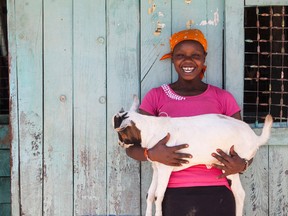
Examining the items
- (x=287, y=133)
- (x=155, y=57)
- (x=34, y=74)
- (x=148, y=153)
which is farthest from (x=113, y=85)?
(x=287, y=133)

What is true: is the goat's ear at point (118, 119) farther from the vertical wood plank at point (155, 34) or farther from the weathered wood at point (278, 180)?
the weathered wood at point (278, 180)

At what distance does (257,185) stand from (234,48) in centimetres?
72

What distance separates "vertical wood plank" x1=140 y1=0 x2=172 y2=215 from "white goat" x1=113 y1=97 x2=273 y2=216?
0.46 meters

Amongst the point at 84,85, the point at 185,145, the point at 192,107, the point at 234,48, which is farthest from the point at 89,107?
the point at 234,48

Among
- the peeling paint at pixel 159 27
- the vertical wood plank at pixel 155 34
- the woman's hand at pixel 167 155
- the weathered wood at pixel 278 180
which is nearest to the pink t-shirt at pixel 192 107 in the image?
the woman's hand at pixel 167 155

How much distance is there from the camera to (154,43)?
2457mm

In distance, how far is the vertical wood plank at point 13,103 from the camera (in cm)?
248

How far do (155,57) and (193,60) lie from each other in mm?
343

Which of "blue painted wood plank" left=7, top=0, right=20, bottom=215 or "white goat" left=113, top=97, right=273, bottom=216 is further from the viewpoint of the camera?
"blue painted wood plank" left=7, top=0, right=20, bottom=215

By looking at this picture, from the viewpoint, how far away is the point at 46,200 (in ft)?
8.27

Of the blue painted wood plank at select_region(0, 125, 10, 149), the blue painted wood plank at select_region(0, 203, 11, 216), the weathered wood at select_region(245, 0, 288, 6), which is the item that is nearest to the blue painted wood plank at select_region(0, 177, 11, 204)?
the blue painted wood plank at select_region(0, 203, 11, 216)

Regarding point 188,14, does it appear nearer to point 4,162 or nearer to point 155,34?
point 155,34

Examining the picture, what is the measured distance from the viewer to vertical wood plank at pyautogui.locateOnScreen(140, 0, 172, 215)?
8.05 feet

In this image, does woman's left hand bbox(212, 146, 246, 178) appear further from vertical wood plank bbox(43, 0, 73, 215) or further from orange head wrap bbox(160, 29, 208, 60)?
vertical wood plank bbox(43, 0, 73, 215)
